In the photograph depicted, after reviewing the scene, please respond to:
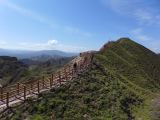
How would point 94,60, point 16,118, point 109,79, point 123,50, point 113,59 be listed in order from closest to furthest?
1. point 16,118
2. point 109,79
3. point 94,60
4. point 113,59
5. point 123,50

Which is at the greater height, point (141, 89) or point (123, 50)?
point (123, 50)

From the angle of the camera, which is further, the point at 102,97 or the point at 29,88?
the point at 102,97

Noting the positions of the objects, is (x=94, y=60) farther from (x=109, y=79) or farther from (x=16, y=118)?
(x=16, y=118)

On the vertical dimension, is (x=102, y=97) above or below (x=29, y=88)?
below

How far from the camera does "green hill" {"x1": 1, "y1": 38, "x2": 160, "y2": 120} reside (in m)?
33.2

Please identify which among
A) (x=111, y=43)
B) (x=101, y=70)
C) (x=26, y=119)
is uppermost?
(x=111, y=43)

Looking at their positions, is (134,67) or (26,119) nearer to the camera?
(26,119)

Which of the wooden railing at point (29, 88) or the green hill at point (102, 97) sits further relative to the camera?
the wooden railing at point (29, 88)

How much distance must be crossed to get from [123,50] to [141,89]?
81.6 feet

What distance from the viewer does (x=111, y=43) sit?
252ft

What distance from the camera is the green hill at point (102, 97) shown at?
3316 cm

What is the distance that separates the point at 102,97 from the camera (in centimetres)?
3994

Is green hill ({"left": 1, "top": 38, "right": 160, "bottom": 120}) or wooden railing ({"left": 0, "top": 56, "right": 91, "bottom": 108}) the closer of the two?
green hill ({"left": 1, "top": 38, "right": 160, "bottom": 120})

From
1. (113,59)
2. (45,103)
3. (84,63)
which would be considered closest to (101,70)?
(84,63)
